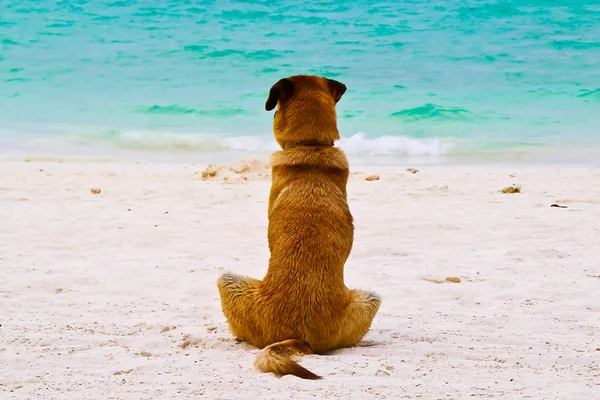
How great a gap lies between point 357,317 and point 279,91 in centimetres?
151

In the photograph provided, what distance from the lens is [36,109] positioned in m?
23.4

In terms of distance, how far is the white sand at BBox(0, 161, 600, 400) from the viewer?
12.0 feet

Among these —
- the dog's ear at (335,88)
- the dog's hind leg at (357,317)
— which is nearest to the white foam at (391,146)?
the dog's ear at (335,88)

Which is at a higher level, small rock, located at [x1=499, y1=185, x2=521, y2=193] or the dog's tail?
the dog's tail

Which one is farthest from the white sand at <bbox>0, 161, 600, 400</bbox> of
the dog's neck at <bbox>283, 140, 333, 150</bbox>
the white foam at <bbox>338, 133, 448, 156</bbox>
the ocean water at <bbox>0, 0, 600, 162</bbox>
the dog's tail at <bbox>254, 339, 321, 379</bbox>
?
the ocean water at <bbox>0, 0, 600, 162</bbox>

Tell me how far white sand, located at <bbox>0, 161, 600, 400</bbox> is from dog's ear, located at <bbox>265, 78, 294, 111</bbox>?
153 cm

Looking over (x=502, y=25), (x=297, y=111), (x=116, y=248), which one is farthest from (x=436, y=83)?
(x=297, y=111)

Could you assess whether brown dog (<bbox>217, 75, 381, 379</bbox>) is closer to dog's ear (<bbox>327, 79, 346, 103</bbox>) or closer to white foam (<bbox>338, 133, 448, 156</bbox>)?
dog's ear (<bbox>327, 79, 346, 103</bbox>)

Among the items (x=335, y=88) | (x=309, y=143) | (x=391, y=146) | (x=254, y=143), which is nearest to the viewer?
(x=309, y=143)

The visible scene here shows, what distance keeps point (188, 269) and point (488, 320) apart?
2783 mm

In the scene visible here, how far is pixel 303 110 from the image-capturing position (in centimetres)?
458

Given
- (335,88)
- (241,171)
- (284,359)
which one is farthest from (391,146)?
(284,359)

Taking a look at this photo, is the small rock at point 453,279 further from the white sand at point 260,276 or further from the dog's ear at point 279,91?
the dog's ear at point 279,91

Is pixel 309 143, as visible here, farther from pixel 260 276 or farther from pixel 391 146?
pixel 391 146
